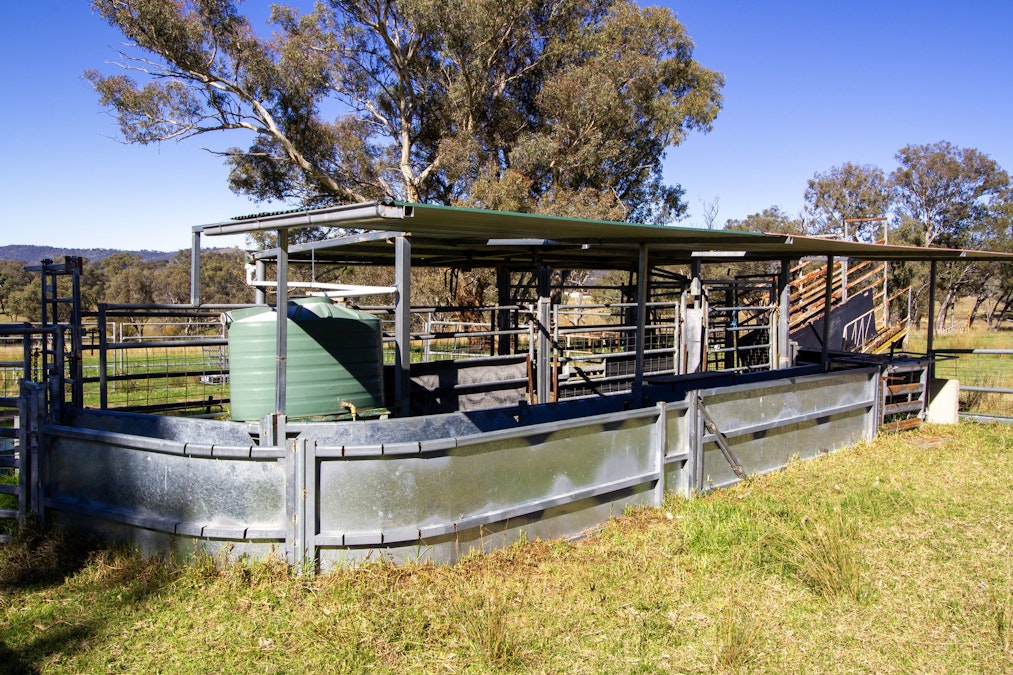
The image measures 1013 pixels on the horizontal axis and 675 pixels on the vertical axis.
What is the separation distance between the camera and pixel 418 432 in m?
4.97

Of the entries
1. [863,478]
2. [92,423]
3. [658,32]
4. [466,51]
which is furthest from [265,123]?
[863,478]

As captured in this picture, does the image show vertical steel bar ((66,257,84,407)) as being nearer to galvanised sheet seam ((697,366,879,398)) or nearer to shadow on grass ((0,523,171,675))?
shadow on grass ((0,523,171,675))

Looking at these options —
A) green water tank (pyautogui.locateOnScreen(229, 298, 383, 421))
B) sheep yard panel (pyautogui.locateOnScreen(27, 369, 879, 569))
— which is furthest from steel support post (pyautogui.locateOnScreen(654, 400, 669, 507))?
green water tank (pyautogui.locateOnScreen(229, 298, 383, 421))

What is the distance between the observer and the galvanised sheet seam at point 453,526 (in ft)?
12.8

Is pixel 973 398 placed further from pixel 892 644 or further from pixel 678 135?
pixel 678 135

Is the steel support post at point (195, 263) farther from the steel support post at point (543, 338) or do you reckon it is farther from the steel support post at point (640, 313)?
the steel support post at point (543, 338)

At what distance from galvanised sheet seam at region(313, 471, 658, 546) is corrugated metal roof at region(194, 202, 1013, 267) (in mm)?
1679

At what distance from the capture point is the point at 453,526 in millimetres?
4086

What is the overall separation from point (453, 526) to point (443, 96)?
68.0ft

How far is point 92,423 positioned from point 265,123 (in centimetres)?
1816

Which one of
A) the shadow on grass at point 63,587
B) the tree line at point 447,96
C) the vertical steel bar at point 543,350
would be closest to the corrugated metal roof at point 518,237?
the vertical steel bar at point 543,350

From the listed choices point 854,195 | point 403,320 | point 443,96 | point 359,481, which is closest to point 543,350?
point 403,320

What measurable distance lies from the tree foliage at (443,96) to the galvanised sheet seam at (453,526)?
15.8 metres

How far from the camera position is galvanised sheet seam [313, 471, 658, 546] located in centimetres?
391
